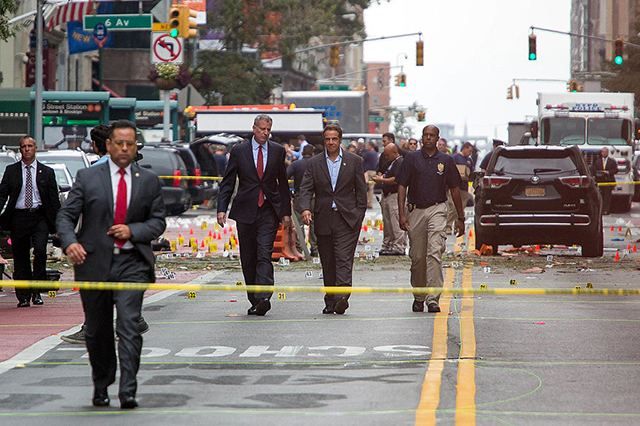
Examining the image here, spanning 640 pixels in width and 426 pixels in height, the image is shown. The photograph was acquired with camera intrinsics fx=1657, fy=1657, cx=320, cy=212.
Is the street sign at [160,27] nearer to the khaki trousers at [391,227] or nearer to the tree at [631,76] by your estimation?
the khaki trousers at [391,227]

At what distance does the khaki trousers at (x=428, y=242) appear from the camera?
53.5ft

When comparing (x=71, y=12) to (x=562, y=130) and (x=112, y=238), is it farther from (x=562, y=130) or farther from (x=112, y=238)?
(x=112, y=238)

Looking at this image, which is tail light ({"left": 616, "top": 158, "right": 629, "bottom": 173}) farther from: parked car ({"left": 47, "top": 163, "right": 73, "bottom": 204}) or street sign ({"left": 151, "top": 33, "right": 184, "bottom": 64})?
parked car ({"left": 47, "top": 163, "right": 73, "bottom": 204})

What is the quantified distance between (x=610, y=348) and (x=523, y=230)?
11.9 m

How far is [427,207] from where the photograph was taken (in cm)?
1634

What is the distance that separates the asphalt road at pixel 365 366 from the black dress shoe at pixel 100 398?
0.20ft

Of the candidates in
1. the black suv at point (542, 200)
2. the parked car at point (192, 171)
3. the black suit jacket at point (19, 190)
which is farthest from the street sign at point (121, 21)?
the black suit jacket at point (19, 190)

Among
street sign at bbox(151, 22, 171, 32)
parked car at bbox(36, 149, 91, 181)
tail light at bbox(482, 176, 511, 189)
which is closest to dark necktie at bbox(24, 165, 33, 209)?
parked car at bbox(36, 149, 91, 181)

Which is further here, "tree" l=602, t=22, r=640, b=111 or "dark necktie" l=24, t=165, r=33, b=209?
"tree" l=602, t=22, r=640, b=111

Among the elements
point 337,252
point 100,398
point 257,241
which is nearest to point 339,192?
point 337,252

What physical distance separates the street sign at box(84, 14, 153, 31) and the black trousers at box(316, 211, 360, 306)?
2827 cm

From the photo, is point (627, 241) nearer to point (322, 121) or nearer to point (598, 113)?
point (598, 113)

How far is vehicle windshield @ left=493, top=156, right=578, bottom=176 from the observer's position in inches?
977

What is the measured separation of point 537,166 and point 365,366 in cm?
1359
